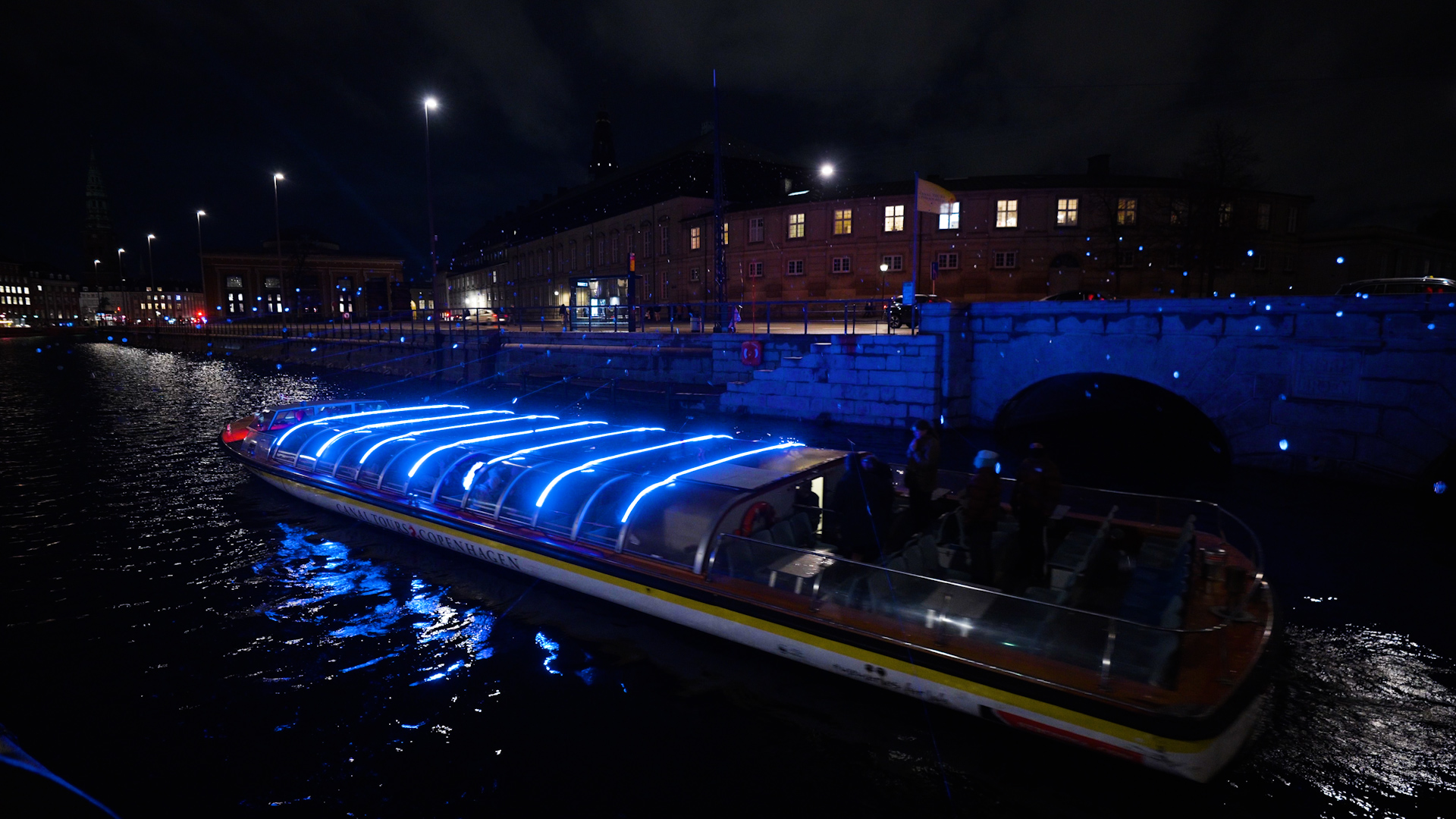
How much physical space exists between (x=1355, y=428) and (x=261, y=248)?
110947 mm

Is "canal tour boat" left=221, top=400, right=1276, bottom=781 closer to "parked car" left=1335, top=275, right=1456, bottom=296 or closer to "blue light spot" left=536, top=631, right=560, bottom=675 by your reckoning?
"blue light spot" left=536, top=631, right=560, bottom=675

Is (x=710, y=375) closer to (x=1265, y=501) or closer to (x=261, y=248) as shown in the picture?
(x=1265, y=501)

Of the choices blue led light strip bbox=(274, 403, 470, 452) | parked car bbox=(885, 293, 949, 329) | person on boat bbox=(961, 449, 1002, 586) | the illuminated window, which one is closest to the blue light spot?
person on boat bbox=(961, 449, 1002, 586)

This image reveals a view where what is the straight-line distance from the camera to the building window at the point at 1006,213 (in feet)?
127

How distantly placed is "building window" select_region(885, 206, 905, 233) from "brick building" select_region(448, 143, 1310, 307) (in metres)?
0.06

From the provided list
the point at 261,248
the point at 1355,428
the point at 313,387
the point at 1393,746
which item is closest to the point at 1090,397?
the point at 1355,428

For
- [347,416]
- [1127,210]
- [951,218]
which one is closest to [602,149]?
[951,218]

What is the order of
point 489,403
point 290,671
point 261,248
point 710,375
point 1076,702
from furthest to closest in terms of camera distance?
point 261,248 < point 489,403 < point 710,375 < point 290,671 < point 1076,702

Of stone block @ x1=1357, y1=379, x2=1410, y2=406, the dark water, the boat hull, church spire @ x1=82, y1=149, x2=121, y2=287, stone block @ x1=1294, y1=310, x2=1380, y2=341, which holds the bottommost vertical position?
the dark water

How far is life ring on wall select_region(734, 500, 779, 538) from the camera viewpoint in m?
7.64

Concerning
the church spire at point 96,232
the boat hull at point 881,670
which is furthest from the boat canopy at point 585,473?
the church spire at point 96,232

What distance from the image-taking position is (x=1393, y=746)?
5.83 metres

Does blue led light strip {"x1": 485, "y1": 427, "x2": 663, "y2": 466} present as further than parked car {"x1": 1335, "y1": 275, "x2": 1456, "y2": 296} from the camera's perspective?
No

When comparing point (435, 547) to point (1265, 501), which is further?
point (1265, 501)
